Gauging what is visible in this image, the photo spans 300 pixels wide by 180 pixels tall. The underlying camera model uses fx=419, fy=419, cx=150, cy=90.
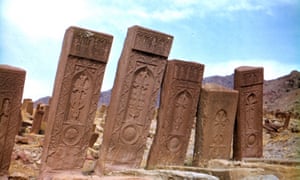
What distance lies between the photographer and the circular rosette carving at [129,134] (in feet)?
22.8

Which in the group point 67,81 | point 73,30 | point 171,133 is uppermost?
point 73,30

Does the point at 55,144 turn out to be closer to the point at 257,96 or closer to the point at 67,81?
the point at 67,81

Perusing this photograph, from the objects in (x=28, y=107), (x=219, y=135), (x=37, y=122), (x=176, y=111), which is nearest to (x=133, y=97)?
(x=176, y=111)

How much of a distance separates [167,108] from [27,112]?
38.0 ft

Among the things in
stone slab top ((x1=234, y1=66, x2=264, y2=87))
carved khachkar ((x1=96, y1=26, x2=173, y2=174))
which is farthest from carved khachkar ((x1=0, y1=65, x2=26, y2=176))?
stone slab top ((x1=234, y1=66, x2=264, y2=87))

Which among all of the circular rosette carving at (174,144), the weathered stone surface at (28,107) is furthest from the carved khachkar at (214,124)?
the weathered stone surface at (28,107)

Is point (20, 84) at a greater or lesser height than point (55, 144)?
greater

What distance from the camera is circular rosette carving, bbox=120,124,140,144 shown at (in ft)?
22.8

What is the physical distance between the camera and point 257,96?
8.78 metres

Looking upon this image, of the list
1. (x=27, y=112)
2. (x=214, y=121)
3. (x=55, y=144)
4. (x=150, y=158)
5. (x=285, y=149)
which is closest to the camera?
(x=55, y=144)

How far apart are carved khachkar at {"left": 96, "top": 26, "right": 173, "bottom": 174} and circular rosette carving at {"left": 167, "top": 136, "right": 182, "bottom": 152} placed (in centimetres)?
62

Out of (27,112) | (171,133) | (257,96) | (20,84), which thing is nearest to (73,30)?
(20,84)

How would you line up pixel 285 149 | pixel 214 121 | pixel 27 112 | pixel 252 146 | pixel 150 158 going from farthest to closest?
pixel 27 112
pixel 285 149
pixel 252 146
pixel 214 121
pixel 150 158

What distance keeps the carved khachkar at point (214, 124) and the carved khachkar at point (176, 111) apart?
0.19 meters
